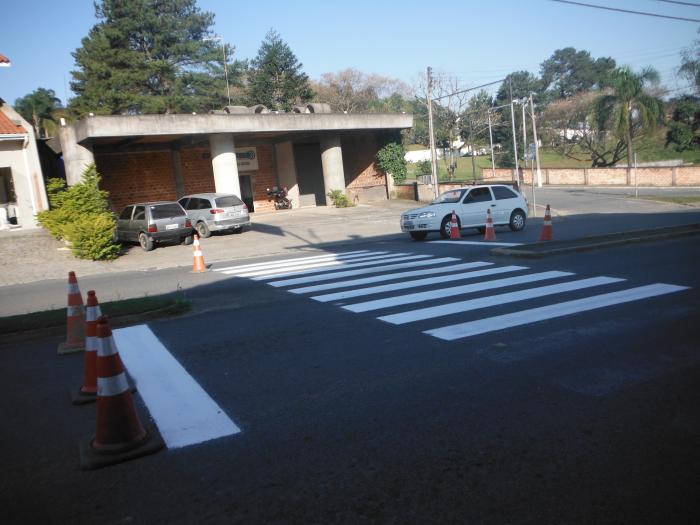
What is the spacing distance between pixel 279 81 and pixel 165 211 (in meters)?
38.3

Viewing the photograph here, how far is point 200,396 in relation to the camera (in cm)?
527

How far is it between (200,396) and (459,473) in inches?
100

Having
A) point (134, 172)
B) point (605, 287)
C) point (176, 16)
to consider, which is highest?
point (176, 16)

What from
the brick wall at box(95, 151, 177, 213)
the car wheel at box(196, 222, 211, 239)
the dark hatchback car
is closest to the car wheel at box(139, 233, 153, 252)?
the dark hatchback car

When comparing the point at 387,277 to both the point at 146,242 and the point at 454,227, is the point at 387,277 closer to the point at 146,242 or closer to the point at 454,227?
the point at 454,227

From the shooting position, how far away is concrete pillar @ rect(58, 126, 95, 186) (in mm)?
26094

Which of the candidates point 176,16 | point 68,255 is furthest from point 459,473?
point 176,16

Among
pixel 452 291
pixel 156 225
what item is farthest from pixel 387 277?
pixel 156 225

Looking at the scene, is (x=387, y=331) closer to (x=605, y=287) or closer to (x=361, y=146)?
(x=605, y=287)

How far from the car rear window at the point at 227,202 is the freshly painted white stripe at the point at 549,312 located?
17385 mm

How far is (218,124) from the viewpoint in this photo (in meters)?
27.7

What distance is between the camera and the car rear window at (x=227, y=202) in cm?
2345

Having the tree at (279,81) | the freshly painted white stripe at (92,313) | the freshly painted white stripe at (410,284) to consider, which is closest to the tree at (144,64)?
the tree at (279,81)

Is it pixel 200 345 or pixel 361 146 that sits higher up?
pixel 361 146
